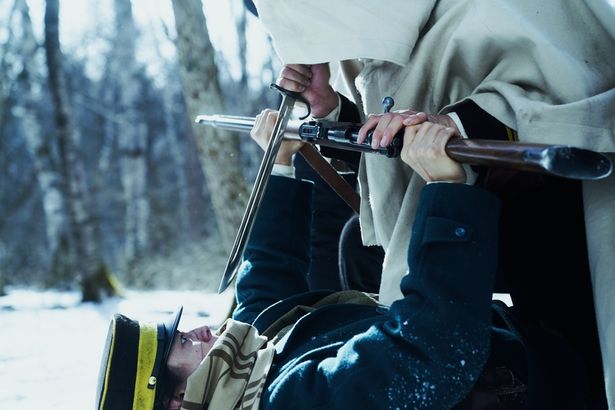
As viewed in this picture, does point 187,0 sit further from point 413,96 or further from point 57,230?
point 57,230

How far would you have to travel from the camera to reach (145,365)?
1929 mm

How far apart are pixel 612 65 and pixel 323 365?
869 mm

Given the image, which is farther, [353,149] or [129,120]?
[129,120]

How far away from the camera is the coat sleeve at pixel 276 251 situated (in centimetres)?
233

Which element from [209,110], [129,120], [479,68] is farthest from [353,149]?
[129,120]

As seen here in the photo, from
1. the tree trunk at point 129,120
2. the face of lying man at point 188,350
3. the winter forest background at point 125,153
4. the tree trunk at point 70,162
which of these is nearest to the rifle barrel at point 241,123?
the face of lying man at point 188,350

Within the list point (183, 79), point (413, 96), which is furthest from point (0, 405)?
point (183, 79)

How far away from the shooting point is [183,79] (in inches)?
204

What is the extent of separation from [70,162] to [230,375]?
663cm

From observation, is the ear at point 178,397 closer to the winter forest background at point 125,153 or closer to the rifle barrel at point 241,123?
the rifle barrel at point 241,123

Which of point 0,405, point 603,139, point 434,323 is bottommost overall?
point 0,405

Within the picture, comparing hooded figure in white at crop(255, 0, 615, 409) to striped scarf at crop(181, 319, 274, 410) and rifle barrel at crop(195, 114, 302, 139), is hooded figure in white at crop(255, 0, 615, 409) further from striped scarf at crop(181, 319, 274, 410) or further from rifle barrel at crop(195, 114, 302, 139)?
striped scarf at crop(181, 319, 274, 410)

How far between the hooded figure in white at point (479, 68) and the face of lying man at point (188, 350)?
440mm

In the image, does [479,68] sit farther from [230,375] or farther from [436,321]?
[230,375]
